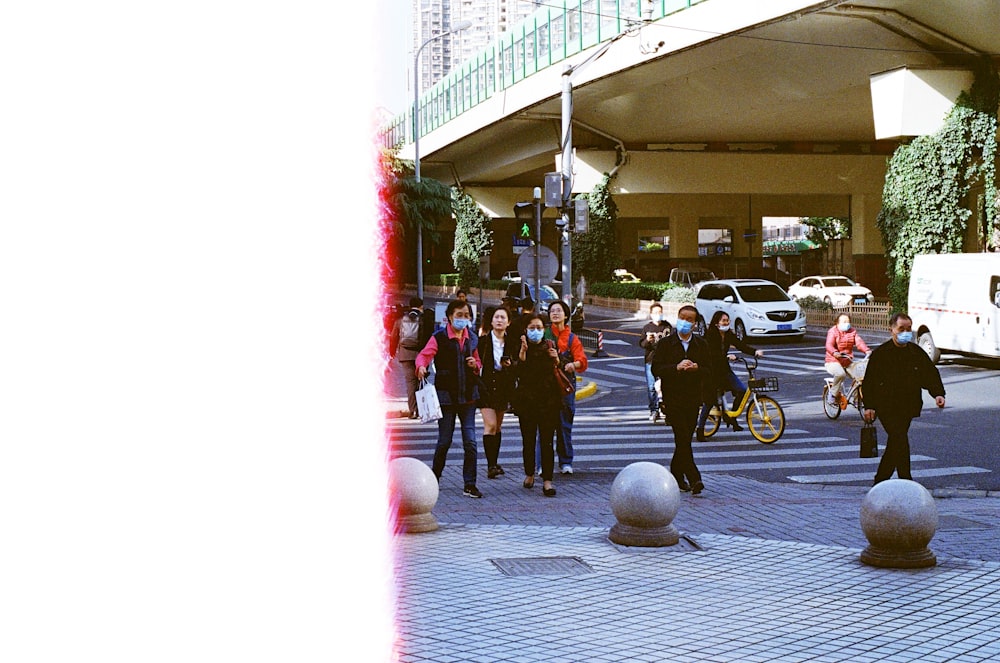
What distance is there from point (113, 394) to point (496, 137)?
5142 cm

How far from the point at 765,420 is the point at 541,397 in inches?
197

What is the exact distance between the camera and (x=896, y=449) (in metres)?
10.7

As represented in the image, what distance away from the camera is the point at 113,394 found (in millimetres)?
5855

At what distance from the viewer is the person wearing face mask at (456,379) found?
10828 millimetres

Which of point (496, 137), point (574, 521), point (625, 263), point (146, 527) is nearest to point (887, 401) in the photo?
point (574, 521)

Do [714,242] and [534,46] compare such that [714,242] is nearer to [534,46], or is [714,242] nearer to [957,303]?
[534,46]

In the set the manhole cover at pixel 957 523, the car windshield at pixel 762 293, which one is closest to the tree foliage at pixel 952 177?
the car windshield at pixel 762 293

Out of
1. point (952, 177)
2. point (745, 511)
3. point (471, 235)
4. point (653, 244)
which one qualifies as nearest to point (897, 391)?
point (745, 511)

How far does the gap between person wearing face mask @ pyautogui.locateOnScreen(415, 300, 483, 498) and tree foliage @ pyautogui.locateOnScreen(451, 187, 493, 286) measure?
5626cm

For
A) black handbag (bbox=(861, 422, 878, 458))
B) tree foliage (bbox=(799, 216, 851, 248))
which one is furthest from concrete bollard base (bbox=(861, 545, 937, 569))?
tree foliage (bbox=(799, 216, 851, 248))

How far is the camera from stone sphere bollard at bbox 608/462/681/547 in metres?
8.38

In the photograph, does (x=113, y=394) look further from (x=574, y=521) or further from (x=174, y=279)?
(x=574, y=521)

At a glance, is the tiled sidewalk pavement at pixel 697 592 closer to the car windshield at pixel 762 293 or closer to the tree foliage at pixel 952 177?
the tree foliage at pixel 952 177

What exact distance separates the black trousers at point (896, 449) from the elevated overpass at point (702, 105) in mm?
20769
